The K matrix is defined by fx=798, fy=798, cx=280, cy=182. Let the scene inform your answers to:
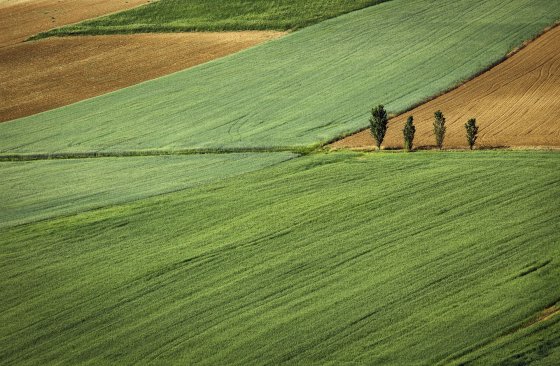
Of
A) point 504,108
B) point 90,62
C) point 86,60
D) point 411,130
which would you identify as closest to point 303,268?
point 411,130

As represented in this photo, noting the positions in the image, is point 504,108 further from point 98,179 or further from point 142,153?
point 98,179

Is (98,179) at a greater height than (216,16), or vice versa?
(216,16)

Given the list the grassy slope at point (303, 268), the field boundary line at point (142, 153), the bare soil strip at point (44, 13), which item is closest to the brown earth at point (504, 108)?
the field boundary line at point (142, 153)

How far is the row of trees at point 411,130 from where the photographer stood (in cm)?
3131

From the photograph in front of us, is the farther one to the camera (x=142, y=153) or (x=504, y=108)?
(x=142, y=153)

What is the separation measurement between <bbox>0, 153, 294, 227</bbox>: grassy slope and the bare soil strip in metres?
28.9

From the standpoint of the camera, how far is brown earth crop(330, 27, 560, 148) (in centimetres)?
3291

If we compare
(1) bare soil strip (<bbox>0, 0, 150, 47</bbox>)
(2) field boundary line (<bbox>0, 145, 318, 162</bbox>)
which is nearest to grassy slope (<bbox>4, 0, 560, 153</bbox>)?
(2) field boundary line (<bbox>0, 145, 318, 162</bbox>)

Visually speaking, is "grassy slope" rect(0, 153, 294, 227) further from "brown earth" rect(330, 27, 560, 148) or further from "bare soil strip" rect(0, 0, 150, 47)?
"bare soil strip" rect(0, 0, 150, 47)

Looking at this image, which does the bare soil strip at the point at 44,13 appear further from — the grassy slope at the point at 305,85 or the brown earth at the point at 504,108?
the brown earth at the point at 504,108

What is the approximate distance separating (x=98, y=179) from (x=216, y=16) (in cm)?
2964

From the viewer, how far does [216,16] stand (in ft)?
199

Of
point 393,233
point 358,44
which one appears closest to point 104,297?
point 393,233

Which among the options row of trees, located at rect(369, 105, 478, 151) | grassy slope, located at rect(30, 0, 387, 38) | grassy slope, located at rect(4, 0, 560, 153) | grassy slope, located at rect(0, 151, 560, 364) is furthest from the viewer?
grassy slope, located at rect(30, 0, 387, 38)
